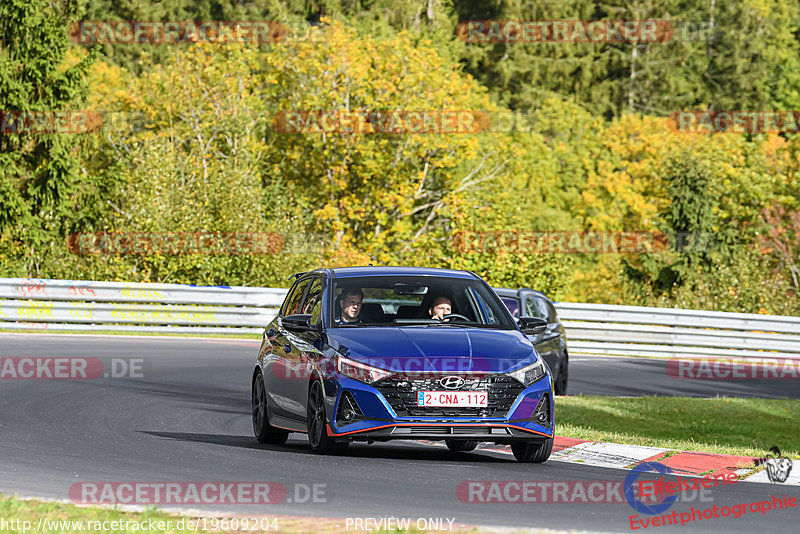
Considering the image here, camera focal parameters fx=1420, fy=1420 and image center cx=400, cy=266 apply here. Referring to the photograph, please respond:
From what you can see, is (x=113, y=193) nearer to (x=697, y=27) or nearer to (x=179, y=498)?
(x=179, y=498)

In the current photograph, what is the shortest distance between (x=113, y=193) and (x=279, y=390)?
2785 cm

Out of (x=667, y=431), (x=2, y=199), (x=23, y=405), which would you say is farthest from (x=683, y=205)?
(x=23, y=405)

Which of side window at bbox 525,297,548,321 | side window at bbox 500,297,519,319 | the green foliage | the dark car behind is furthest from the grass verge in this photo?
the green foliage

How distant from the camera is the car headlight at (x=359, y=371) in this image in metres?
10.5

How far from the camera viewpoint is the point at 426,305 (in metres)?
11.9

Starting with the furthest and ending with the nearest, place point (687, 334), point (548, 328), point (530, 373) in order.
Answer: point (687, 334), point (548, 328), point (530, 373)

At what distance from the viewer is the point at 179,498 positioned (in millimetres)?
8516

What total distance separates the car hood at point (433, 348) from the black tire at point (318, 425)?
16.4 inches

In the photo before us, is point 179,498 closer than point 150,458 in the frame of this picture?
Yes

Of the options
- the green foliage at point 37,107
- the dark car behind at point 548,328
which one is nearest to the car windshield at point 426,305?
the dark car behind at point 548,328

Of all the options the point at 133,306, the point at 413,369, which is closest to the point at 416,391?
the point at 413,369

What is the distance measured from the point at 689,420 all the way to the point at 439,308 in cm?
854

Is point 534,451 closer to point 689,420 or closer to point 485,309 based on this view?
point 485,309

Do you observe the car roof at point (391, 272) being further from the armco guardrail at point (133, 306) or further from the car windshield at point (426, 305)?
the armco guardrail at point (133, 306)
